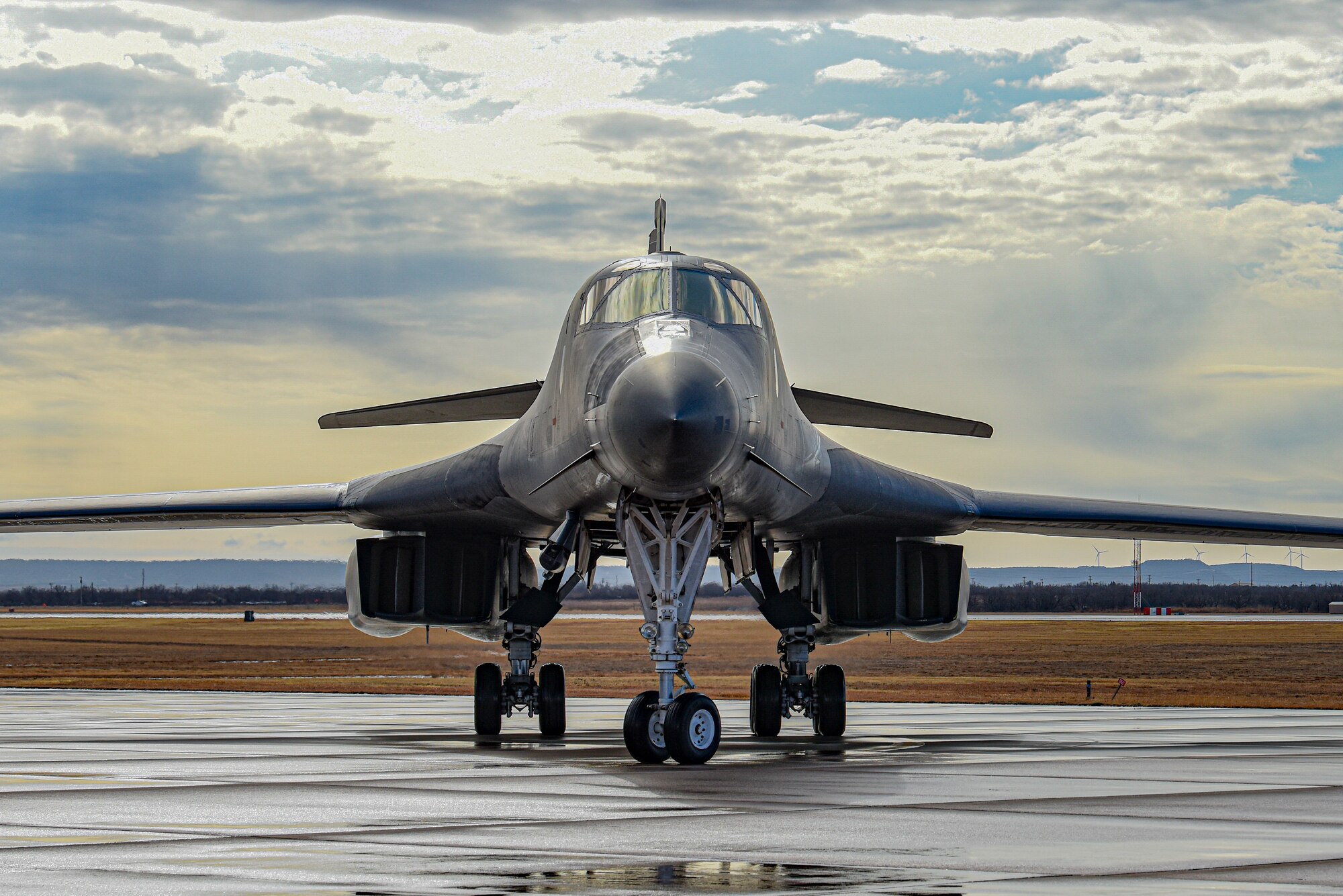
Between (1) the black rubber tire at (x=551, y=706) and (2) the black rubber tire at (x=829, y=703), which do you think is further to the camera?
(2) the black rubber tire at (x=829, y=703)

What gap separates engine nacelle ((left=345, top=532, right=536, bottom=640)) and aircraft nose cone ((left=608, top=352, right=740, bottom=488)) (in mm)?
5985

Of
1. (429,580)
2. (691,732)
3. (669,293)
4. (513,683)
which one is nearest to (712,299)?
(669,293)

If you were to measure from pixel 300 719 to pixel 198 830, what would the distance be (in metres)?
12.3

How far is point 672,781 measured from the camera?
9805mm

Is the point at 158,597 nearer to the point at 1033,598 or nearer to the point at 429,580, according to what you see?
the point at 1033,598

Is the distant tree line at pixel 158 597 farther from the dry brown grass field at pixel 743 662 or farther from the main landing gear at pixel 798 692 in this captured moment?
the main landing gear at pixel 798 692

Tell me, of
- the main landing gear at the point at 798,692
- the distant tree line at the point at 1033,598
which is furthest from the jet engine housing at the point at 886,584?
the distant tree line at the point at 1033,598

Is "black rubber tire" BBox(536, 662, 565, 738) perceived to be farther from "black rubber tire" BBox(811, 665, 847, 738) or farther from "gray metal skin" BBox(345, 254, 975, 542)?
"black rubber tire" BBox(811, 665, 847, 738)

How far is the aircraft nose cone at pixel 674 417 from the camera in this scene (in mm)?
10523

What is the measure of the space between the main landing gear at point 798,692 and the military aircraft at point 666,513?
0.9 inches

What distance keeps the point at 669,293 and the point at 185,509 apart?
7.96 meters

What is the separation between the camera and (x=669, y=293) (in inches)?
488

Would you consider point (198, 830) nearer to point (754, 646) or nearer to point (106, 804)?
point (106, 804)

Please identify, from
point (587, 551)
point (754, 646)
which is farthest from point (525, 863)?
point (754, 646)
